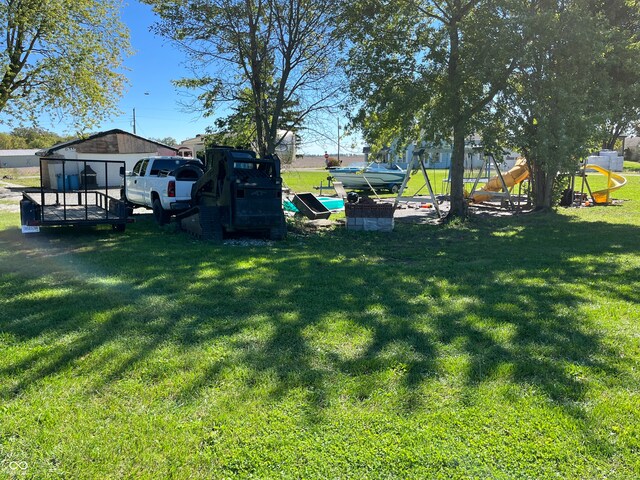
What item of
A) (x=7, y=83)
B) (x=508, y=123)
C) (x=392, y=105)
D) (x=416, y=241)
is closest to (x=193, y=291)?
(x=416, y=241)

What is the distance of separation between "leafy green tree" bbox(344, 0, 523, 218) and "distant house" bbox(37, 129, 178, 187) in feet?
79.4

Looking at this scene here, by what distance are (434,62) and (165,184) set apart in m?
8.00

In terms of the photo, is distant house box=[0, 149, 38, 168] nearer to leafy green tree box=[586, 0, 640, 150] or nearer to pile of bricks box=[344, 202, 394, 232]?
pile of bricks box=[344, 202, 394, 232]

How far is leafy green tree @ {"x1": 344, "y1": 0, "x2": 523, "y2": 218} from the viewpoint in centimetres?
1194

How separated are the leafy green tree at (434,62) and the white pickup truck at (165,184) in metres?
5.09

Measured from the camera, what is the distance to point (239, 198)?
9.77m

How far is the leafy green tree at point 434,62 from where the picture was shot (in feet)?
39.2

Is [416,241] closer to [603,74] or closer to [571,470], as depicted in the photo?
[603,74]

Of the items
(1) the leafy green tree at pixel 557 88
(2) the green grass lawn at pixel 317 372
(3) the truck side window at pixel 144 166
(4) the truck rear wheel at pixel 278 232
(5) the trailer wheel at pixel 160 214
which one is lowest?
(2) the green grass lawn at pixel 317 372

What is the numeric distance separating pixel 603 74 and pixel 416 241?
6.78 meters

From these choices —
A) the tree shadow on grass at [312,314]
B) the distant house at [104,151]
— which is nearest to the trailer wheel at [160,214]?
the tree shadow on grass at [312,314]

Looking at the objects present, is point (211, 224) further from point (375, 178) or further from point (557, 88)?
point (375, 178)

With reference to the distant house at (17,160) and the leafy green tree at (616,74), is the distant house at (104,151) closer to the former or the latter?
the leafy green tree at (616,74)

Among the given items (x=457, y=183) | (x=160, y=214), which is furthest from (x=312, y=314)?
(x=457, y=183)
